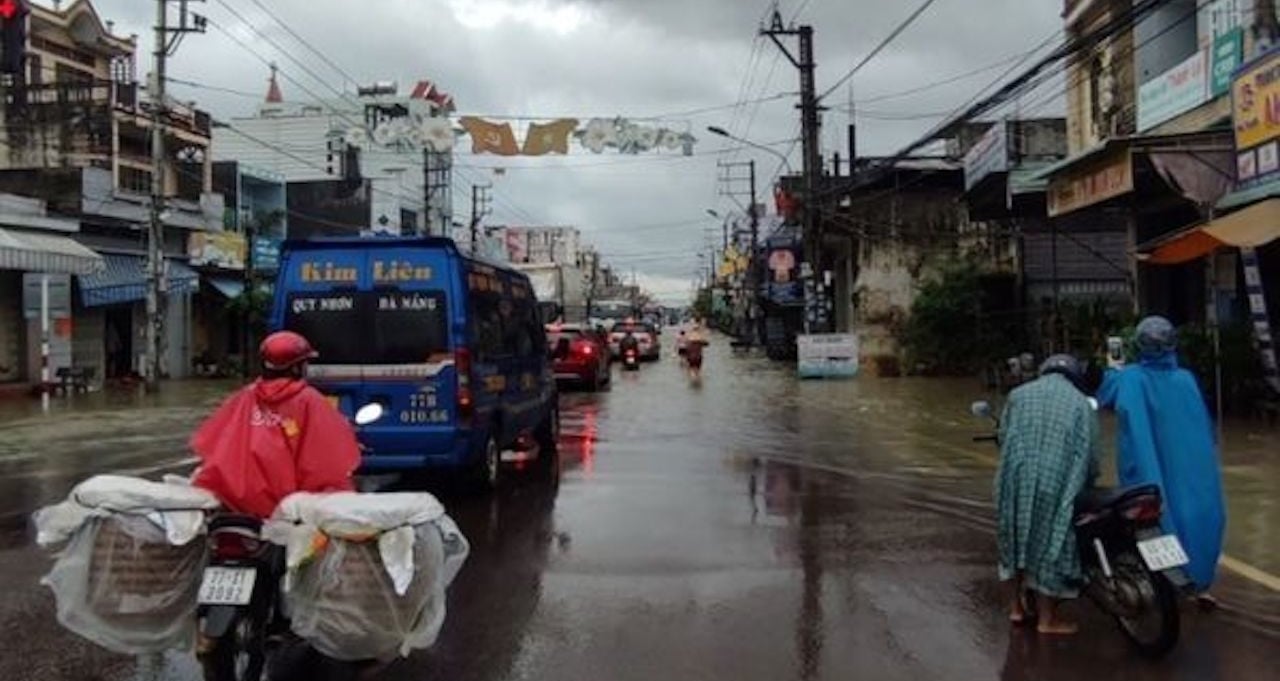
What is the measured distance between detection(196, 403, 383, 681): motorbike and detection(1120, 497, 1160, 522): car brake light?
368 cm

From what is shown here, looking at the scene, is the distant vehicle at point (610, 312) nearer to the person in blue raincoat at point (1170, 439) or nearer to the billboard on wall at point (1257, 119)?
the billboard on wall at point (1257, 119)

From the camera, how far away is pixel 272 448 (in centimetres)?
560

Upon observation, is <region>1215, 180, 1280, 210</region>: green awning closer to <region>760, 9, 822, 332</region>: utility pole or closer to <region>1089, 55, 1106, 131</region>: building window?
<region>1089, 55, 1106, 131</region>: building window

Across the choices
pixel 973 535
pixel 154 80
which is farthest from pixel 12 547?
pixel 154 80

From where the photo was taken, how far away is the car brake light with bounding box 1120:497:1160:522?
20.3ft

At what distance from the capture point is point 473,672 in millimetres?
5953

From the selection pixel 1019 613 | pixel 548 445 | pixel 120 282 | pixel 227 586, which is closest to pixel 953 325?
pixel 548 445

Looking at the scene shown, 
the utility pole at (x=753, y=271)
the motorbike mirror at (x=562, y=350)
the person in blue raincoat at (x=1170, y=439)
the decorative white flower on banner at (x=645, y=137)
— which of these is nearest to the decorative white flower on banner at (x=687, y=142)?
the decorative white flower on banner at (x=645, y=137)

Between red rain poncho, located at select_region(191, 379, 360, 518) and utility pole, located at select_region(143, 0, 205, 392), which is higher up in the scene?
utility pole, located at select_region(143, 0, 205, 392)

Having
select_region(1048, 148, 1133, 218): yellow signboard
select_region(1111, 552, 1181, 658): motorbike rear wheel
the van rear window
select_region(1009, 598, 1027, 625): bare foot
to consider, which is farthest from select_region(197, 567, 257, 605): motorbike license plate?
select_region(1048, 148, 1133, 218): yellow signboard

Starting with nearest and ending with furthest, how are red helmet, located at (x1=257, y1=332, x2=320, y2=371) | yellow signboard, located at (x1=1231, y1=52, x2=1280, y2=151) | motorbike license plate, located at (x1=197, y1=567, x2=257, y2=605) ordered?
motorbike license plate, located at (x1=197, y1=567, x2=257, y2=605)
red helmet, located at (x1=257, y1=332, x2=320, y2=371)
yellow signboard, located at (x1=1231, y1=52, x2=1280, y2=151)

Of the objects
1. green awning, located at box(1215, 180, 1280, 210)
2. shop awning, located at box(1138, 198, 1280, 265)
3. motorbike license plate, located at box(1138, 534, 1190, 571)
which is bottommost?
motorbike license plate, located at box(1138, 534, 1190, 571)

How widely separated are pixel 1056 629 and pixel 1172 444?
1.18 metres

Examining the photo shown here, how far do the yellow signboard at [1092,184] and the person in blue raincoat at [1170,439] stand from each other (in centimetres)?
1028
